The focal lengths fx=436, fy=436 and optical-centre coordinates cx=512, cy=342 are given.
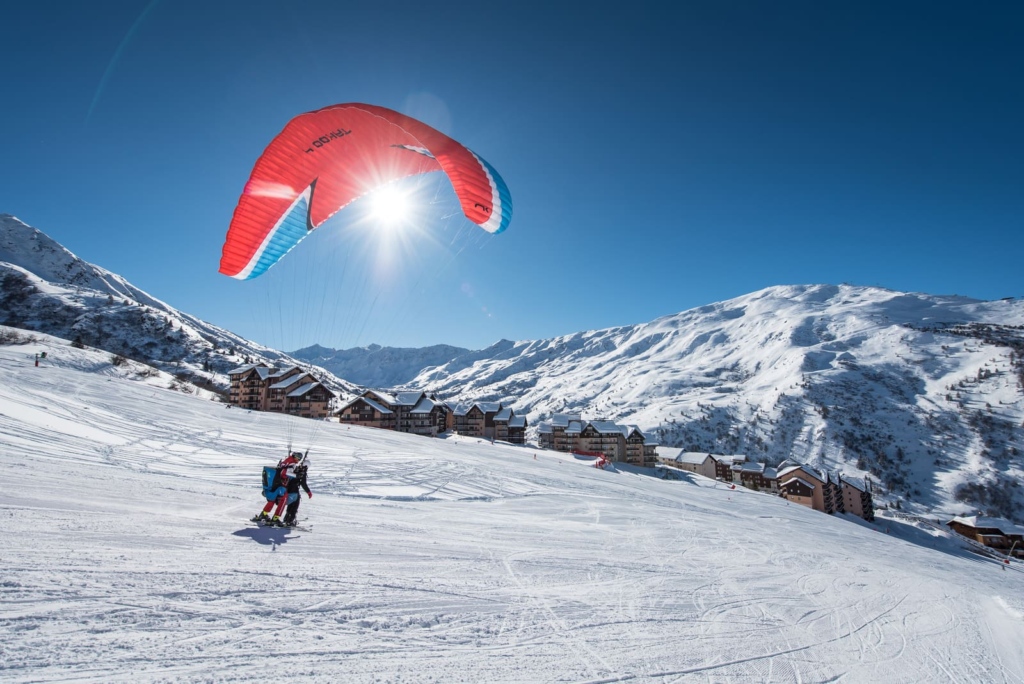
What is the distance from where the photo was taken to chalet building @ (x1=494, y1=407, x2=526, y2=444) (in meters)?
73.6

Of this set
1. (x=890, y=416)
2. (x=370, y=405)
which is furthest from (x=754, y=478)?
(x=890, y=416)

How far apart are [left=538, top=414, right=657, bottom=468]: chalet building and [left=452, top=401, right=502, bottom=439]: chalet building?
1160 cm

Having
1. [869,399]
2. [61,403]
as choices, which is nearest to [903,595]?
[61,403]

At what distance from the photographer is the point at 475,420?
239ft

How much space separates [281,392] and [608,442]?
154 ft

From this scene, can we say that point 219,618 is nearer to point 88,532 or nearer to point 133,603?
point 133,603

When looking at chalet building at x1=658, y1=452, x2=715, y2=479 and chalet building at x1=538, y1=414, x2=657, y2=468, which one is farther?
chalet building at x1=658, y1=452, x2=715, y2=479

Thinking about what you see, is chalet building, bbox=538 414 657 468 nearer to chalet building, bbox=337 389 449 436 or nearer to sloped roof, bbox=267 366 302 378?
chalet building, bbox=337 389 449 436

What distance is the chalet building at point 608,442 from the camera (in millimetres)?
68188

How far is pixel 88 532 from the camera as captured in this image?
6.45 meters

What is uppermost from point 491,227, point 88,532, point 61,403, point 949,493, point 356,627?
point 491,227

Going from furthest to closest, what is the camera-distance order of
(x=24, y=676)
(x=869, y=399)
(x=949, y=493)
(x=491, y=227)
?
1. (x=869, y=399)
2. (x=949, y=493)
3. (x=491, y=227)
4. (x=24, y=676)

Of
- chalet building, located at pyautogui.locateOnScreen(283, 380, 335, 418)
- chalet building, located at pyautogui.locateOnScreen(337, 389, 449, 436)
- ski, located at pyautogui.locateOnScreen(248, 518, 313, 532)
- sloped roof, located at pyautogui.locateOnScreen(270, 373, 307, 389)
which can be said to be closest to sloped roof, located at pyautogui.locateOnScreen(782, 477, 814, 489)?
chalet building, located at pyautogui.locateOnScreen(337, 389, 449, 436)

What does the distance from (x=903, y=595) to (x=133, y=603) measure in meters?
15.5
